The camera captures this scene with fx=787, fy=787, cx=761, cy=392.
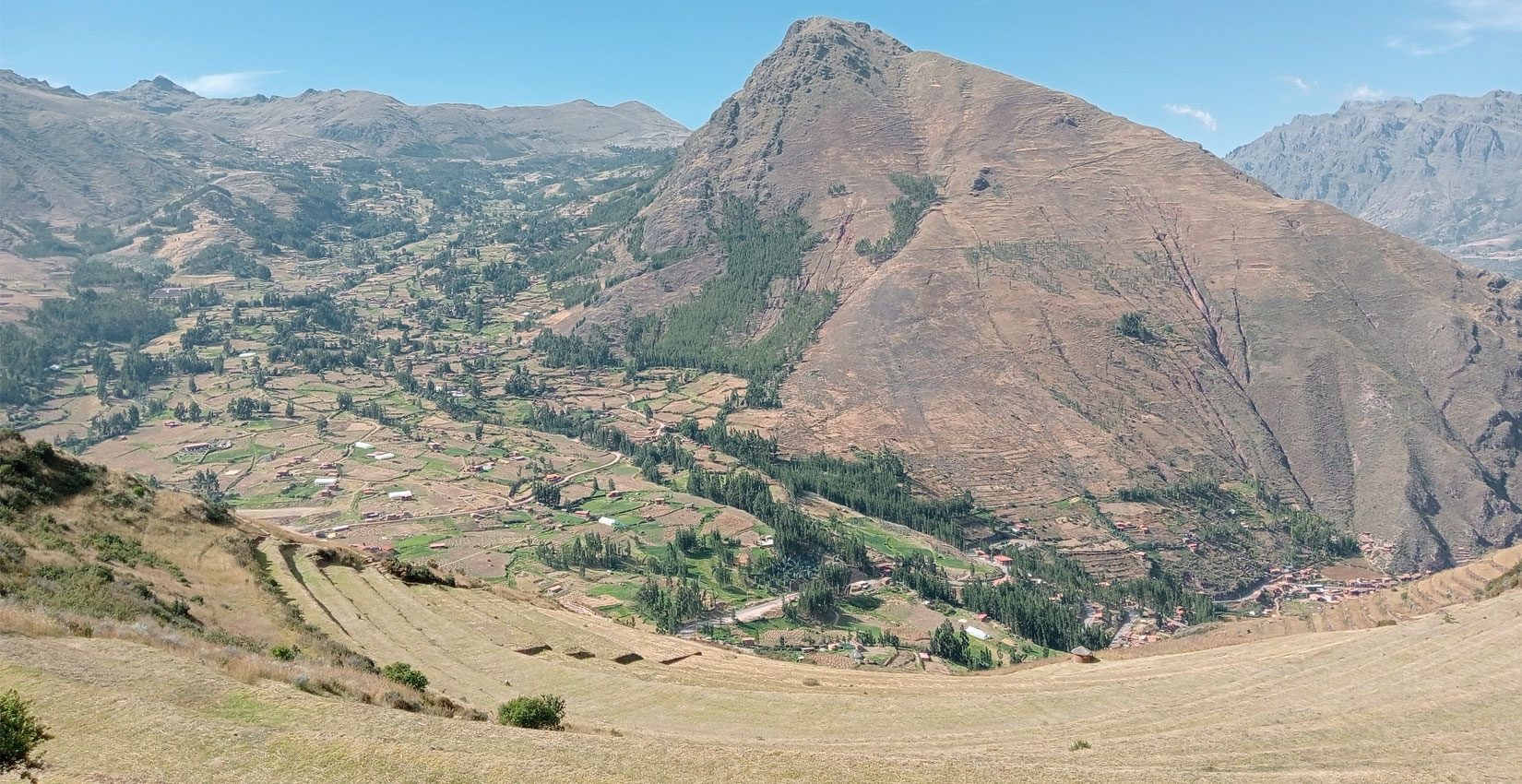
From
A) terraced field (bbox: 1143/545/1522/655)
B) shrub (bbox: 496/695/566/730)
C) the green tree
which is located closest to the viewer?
the green tree

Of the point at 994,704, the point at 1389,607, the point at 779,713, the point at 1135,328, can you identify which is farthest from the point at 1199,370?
the point at 779,713

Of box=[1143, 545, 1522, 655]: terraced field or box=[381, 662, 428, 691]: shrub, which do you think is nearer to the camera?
box=[381, 662, 428, 691]: shrub

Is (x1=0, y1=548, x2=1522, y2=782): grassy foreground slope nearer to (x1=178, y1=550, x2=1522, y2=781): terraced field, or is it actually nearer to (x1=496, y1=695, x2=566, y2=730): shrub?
(x1=178, y1=550, x2=1522, y2=781): terraced field

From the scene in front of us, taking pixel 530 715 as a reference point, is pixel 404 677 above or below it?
below

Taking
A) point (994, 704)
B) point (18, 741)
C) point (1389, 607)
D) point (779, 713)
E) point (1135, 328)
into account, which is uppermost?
point (1135, 328)

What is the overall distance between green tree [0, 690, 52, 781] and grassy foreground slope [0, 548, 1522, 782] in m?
0.42

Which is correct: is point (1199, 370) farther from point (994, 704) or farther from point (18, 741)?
point (18, 741)

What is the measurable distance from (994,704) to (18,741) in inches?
1185

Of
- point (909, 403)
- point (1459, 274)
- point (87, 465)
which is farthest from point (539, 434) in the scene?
point (1459, 274)

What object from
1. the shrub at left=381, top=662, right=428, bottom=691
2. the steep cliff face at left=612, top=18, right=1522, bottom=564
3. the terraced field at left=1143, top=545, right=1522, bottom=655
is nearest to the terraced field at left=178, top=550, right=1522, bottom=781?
the shrub at left=381, top=662, right=428, bottom=691

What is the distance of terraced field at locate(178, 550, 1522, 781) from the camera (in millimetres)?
20156

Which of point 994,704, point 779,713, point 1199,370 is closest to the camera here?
point 779,713

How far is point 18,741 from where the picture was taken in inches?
557

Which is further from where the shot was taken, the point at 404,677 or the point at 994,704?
the point at 994,704
